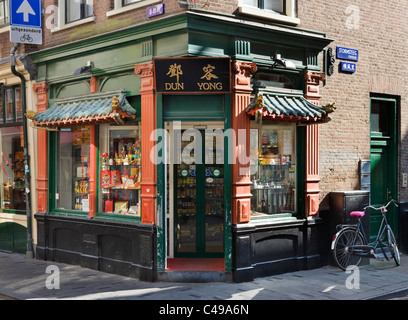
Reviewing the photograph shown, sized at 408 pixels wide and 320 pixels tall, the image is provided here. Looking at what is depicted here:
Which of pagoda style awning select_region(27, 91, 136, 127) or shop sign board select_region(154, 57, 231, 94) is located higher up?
shop sign board select_region(154, 57, 231, 94)

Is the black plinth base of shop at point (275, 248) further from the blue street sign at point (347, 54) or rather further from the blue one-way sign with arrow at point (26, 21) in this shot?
the blue one-way sign with arrow at point (26, 21)

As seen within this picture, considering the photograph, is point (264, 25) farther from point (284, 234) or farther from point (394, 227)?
point (394, 227)

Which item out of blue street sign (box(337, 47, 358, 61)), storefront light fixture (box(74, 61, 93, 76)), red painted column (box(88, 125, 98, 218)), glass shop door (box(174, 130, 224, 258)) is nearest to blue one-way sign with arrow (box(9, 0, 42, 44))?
storefront light fixture (box(74, 61, 93, 76))

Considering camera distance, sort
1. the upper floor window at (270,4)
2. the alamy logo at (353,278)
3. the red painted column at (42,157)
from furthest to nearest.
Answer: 1. the red painted column at (42,157)
2. the upper floor window at (270,4)
3. the alamy logo at (353,278)

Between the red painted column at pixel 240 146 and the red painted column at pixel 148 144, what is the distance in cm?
144

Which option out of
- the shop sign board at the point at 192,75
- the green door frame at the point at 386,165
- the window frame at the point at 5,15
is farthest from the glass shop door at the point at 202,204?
the window frame at the point at 5,15

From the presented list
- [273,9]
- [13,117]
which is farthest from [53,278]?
[273,9]

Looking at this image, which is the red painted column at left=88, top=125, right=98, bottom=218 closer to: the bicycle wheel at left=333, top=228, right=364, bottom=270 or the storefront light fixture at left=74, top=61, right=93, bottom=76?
the storefront light fixture at left=74, top=61, right=93, bottom=76

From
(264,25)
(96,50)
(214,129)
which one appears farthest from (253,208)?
(96,50)

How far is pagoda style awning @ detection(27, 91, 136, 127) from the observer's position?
926 centimetres

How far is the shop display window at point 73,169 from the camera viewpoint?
1079 cm

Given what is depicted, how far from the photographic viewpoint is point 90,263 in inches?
401

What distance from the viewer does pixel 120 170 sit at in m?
10.1

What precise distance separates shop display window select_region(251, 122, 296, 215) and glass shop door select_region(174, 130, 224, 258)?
73cm
